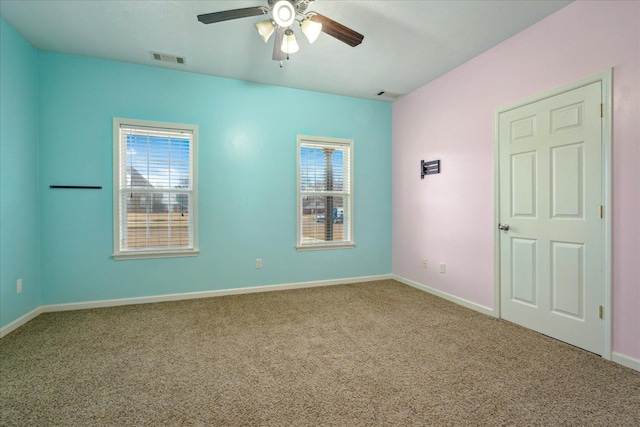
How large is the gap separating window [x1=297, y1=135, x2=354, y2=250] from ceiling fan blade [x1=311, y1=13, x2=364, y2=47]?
1919 millimetres

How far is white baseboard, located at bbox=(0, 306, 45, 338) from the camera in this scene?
260 cm

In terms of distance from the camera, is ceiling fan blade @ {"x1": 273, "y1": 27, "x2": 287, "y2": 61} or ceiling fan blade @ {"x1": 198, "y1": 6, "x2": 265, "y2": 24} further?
ceiling fan blade @ {"x1": 273, "y1": 27, "x2": 287, "y2": 61}

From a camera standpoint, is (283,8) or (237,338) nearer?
(283,8)

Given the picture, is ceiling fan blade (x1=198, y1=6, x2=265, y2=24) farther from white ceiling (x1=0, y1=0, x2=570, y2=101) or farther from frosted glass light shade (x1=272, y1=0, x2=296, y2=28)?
white ceiling (x1=0, y1=0, x2=570, y2=101)

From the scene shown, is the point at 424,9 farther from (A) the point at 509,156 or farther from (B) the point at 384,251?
(B) the point at 384,251

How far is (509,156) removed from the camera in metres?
2.92

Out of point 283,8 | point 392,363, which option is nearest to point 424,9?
point 283,8

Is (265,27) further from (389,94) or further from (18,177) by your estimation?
(18,177)

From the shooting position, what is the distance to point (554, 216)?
2.55 meters

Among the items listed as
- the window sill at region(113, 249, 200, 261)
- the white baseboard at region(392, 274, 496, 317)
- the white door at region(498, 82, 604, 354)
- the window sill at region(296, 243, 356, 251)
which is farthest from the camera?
the window sill at region(296, 243, 356, 251)

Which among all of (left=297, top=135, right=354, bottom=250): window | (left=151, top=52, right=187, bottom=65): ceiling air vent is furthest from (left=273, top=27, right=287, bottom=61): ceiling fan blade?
(left=297, top=135, right=354, bottom=250): window

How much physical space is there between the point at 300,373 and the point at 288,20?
8.33 ft

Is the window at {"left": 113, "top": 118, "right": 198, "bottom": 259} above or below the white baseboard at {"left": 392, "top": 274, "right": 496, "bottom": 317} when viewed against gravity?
above

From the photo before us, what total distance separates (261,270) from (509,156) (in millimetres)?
3240
